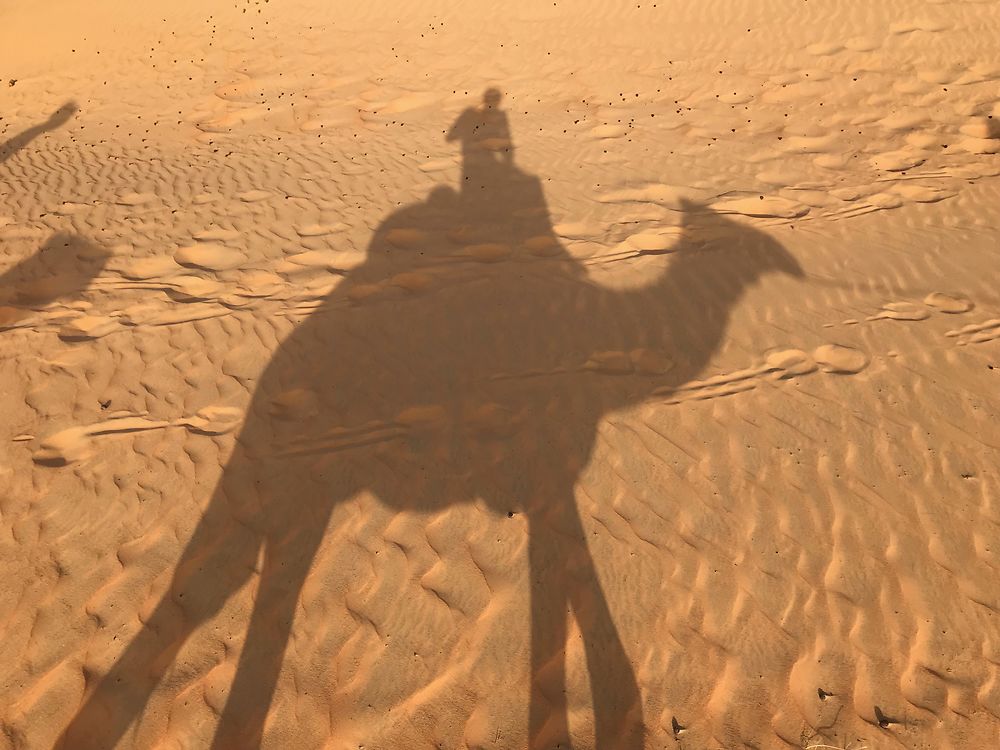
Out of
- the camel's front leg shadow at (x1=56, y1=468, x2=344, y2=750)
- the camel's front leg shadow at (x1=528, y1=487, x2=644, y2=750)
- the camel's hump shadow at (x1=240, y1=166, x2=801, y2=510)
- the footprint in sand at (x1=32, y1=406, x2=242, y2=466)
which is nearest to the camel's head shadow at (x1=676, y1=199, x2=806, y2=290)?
the camel's hump shadow at (x1=240, y1=166, x2=801, y2=510)

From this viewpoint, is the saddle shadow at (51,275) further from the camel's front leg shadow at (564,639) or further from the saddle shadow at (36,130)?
the camel's front leg shadow at (564,639)

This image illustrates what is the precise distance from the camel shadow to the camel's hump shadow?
14mm

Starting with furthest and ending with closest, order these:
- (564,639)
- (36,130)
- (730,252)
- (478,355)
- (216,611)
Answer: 1. (36,130)
2. (730,252)
3. (478,355)
4. (216,611)
5. (564,639)

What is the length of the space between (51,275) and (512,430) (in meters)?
4.51

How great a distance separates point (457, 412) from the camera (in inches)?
174

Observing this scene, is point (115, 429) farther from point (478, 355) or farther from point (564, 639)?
point (564, 639)

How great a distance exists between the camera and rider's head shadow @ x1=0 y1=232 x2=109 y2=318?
5.59m

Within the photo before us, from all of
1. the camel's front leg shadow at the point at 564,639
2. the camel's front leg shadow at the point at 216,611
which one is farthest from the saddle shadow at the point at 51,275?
the camel's front leg shadow at the point at 564,639

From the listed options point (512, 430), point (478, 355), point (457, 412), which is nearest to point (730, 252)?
point (478, 355)

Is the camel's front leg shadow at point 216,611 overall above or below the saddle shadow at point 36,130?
below

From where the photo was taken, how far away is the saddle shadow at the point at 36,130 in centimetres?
860

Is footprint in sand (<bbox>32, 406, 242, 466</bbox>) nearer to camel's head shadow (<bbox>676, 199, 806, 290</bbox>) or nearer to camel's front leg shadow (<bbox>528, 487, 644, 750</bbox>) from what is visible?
camel's front leg shadow (<bbox>528, 487, 644, 750</bbox>)

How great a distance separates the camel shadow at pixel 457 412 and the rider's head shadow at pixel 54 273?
223 cm

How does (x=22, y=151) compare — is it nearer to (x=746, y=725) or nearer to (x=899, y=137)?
(x=746, y=725)
